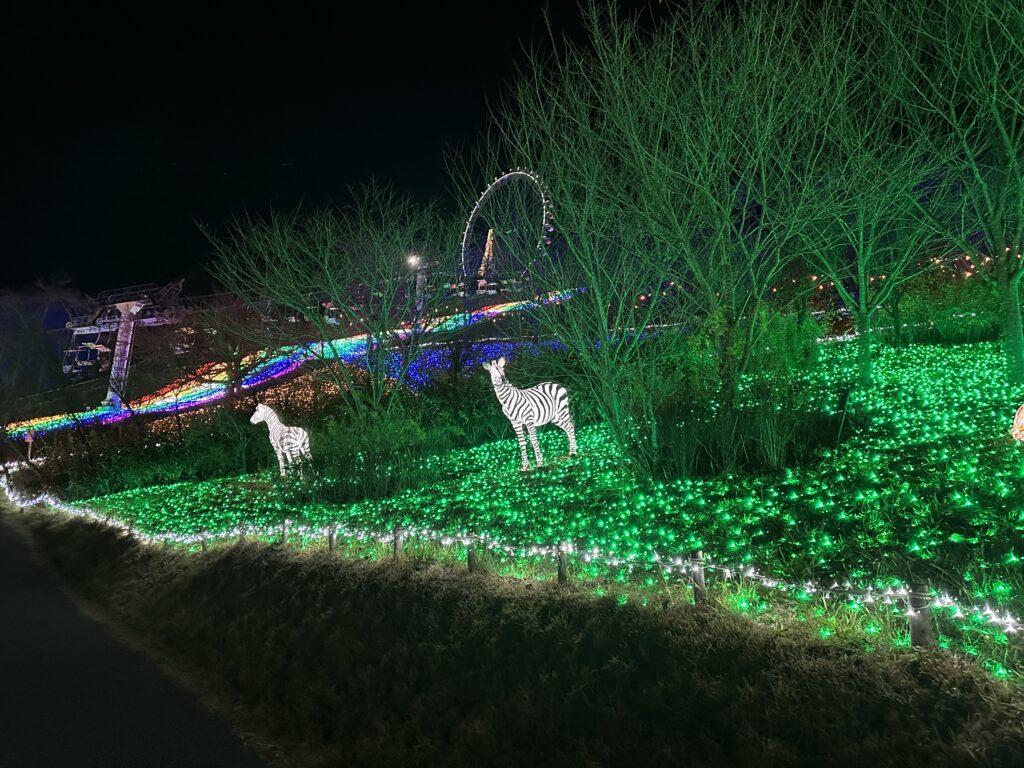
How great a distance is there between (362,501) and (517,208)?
16.5 feet

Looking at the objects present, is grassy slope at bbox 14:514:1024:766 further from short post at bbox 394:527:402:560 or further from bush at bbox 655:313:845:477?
bush at bbox 655:313:845:477

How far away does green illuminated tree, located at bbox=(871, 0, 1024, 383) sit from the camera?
9.04 metres

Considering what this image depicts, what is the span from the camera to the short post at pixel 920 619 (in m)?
3.69

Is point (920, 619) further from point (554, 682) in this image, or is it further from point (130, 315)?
point (130, 315)

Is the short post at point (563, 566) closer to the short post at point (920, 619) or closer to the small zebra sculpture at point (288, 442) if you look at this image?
the short post at point (920, 619)

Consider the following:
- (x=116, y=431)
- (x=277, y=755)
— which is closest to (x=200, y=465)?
(x=116, y=431)

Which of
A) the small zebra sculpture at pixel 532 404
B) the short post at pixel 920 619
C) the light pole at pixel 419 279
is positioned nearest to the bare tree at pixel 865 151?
the small zebra sculpture at pixel 532 404

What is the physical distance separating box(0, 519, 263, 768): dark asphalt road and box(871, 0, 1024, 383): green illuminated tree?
34.0 feet

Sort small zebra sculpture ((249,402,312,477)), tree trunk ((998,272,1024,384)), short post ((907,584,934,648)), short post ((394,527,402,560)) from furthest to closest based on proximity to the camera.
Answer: small zebra sculpture ((249,402,312,477)), tree trunk ((998,272,1024,384)), short post ((394,527,402,560)), short post ((907,584,934,648))

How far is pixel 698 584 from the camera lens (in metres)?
4.76

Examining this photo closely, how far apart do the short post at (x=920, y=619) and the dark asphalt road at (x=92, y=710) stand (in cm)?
378

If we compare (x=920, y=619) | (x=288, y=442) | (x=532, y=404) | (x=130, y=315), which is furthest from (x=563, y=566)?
(x=130, y=315)

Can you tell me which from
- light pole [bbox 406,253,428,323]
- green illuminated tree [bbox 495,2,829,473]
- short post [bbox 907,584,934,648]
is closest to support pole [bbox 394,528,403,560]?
green illuminated tree [bbox 495,2,829,473]

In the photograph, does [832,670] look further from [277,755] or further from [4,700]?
[4,700]
